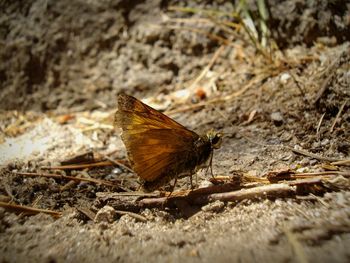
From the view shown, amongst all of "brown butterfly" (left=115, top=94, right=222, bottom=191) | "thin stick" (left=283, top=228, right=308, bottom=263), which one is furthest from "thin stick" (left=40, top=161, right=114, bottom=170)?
"thin stick" (left=283, top=228, right=308, bottom=263)

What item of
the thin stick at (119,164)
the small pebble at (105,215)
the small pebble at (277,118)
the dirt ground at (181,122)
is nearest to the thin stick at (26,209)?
the dirt ground at (181,122)

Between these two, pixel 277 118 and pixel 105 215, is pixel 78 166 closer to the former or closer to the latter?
pixel 105 215

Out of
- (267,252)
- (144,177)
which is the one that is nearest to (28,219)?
(144,177)

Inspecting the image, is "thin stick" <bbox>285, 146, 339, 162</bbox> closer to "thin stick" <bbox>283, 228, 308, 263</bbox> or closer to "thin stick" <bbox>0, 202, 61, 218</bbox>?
"thin stick" <bbox>283, 228, 308, 263</bbox>

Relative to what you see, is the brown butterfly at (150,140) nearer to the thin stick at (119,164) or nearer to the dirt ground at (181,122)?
the dirt ground at (181,122)

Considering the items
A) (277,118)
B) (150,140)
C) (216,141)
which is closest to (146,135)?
(150,140)
